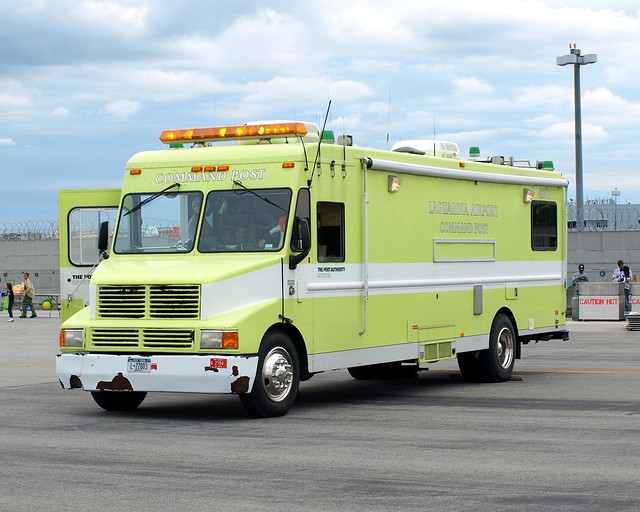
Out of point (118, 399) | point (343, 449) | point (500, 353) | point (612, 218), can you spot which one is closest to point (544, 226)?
point (500, 353)

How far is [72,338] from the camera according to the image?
1368 centimetres

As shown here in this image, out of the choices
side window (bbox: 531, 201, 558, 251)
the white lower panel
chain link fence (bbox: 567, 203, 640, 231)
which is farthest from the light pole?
the white lower panel

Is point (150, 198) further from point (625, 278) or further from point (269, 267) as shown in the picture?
point (625, 278)

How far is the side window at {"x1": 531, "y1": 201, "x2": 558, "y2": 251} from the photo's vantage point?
19344 mm

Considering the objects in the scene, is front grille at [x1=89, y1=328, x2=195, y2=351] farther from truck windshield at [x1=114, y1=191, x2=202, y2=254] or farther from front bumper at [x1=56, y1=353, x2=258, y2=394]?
truck windshield at [x1=114, y1=191, x2=202, y2=254]

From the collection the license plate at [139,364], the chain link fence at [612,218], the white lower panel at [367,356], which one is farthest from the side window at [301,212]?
the chain link fence at [612,218]

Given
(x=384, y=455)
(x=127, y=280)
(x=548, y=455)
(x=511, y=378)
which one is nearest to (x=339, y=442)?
(x=384, y=455)

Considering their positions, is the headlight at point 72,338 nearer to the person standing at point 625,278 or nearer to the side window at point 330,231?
the side window at point 330,231

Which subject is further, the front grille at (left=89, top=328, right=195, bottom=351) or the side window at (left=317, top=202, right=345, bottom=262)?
the side window at (left=317, top=202, right=345, bottom=262)

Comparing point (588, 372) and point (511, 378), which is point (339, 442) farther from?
point (588, 372)

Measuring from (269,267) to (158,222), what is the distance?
1.70 m

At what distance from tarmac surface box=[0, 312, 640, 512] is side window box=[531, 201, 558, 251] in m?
2.30

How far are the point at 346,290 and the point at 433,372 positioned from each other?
5548 millimetres

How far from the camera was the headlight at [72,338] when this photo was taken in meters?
13.6
